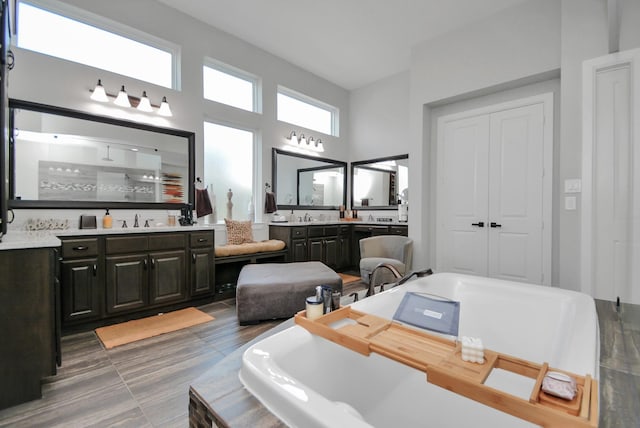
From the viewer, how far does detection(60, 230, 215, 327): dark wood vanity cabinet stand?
8.22 ft

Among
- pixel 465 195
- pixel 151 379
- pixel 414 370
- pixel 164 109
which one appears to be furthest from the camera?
pixel 465 195

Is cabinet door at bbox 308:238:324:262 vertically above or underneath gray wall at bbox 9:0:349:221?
underneath

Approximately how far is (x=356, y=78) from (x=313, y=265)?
3769 mm

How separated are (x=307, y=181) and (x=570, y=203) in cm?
363

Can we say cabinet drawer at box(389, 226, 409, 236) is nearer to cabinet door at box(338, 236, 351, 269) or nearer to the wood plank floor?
cabinet door at box(338, 236, 351, 269)

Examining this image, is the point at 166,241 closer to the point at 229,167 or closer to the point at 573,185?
the point at 229,167

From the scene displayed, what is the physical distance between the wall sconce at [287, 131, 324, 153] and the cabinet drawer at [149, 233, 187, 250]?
252 cm

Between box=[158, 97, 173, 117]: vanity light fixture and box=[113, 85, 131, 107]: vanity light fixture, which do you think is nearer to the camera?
box=[113, 85, 131, 107]: vanity light fixture

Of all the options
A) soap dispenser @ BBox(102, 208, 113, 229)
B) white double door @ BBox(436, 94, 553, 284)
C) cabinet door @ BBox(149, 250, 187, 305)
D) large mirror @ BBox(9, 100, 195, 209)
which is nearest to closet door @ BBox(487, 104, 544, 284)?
white double door @ BBox(436, 94, 553, 284)

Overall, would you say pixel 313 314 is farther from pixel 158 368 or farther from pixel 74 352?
pixel 74 352

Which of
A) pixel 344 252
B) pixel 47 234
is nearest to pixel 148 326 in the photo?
pixel 47 234

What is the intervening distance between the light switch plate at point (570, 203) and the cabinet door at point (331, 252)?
3026mm

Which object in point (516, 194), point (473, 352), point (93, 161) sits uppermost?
point (93, 161)

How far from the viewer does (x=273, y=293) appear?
8.98 ft
